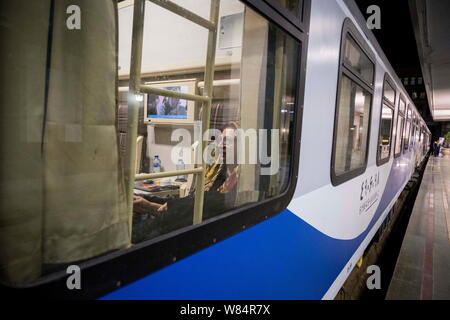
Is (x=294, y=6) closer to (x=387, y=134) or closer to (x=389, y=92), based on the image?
(x=389, y=92)

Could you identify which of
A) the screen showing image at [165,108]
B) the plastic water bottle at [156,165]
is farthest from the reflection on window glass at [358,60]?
the plastic water bottle at [156,165]

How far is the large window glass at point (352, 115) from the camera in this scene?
218 cm

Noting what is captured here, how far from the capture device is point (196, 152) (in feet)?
4.10

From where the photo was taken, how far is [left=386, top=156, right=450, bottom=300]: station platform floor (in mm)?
3223

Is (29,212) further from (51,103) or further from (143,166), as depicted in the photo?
(143,166)

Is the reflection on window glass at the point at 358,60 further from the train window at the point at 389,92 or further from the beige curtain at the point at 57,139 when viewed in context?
the beige curtain at the point at 57,139

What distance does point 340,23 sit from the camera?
74.9 inches

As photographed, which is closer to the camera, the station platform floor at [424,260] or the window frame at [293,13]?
the window frame at [293,13]

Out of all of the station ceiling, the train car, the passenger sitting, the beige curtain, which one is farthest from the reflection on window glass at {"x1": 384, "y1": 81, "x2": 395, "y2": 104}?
the beige curtain

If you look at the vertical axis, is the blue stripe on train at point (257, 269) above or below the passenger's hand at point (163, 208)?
below

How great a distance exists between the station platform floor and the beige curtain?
11.1ft

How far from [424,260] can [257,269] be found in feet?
11.9

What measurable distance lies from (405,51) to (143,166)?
12.5m
